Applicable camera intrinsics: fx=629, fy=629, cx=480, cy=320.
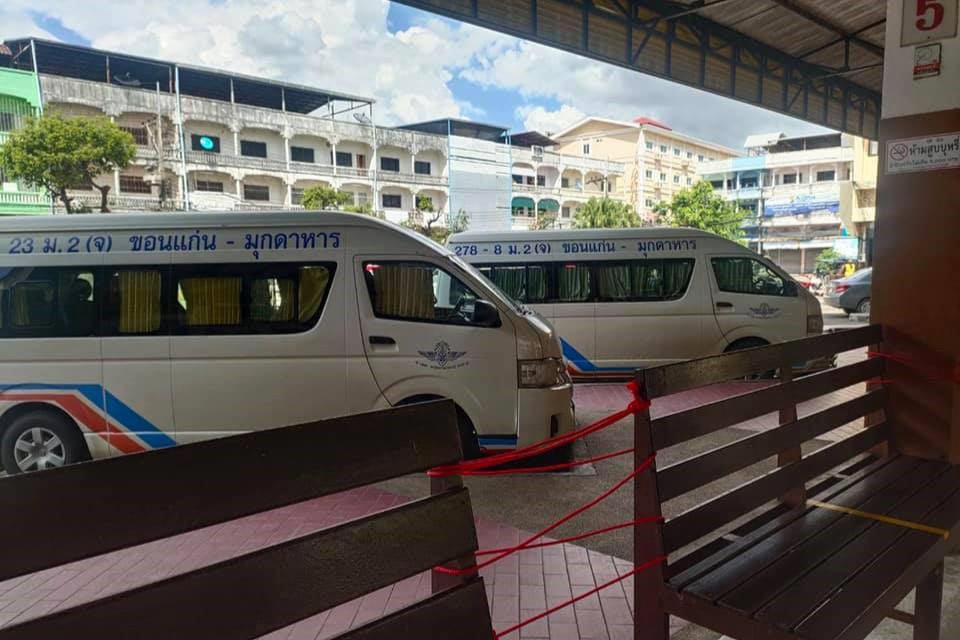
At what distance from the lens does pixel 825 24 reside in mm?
9914

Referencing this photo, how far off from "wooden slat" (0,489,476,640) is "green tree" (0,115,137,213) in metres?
20.6

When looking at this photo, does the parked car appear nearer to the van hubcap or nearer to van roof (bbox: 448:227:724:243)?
van roof (bbox: 448:227:724:243)

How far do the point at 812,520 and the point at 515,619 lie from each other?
146cm

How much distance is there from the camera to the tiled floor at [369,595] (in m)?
3.09

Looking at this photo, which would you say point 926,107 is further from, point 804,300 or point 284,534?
point 804,300

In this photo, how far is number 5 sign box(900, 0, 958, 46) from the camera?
3.43m

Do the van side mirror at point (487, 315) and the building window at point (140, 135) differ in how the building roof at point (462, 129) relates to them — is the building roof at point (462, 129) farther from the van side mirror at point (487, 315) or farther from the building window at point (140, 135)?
the van side mirror at point (487, 315)

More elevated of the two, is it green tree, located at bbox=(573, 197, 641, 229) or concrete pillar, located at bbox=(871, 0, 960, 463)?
green tree, located at bbox=(573, 197, 641, 229)

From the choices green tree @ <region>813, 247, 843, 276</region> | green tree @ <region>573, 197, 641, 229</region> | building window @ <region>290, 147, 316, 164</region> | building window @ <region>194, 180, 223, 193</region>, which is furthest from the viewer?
green tree @ <region>813, 247, 843, 276</region>

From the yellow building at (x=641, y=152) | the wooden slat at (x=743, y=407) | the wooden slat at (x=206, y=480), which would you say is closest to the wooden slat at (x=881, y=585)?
the wooden slat at (x=743, y=407)

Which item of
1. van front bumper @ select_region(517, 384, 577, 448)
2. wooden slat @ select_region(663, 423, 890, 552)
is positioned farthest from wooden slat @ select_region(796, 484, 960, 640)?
van front bumper @ select_region(517, 384, 577, 448)

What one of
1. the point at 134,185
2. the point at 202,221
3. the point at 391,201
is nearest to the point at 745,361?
the point at 202,221

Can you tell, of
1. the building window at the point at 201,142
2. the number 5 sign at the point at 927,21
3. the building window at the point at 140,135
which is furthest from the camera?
the building window at the point at 201,142

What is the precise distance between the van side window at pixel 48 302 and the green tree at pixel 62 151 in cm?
1520
